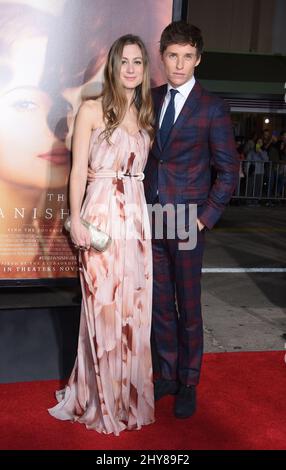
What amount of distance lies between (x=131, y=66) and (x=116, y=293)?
3.26 feet

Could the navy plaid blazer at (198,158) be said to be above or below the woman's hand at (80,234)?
above

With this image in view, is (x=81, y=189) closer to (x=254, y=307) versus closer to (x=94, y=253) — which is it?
(x=94, y=253)

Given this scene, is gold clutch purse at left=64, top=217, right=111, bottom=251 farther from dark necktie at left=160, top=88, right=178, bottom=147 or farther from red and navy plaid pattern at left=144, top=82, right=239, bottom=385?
dark necktie at left=160, top=88, right=178, bottom=147

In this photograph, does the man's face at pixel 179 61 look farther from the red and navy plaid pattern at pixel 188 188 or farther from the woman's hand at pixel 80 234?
the woman's hand at pixel 80 234

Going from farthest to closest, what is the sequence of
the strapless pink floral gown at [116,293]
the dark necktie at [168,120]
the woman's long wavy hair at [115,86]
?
the dark necktie at [168,120], the strapless pink floral gown at [116,293], the woman's long wavy hair at [115,86]

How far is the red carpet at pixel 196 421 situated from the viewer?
2662 mm

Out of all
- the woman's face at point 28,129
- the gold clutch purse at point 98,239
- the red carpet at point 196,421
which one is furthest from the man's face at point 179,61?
the red carpet at point 196,421

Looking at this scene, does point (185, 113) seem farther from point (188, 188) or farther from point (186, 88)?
point (188, 188)

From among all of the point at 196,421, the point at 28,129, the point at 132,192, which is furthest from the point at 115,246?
the point at 28,129

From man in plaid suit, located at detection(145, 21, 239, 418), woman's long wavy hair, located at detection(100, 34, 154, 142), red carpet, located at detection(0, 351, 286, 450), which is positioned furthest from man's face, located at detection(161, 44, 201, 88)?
red carpet, located at detection(0, 351, 286, 450)

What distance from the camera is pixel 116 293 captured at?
2.79 meters

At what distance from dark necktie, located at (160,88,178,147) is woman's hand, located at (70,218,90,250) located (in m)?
0.55

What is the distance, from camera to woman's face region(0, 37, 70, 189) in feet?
12.4

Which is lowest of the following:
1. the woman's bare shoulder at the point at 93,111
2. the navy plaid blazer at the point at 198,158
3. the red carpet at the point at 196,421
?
the red carpet at the point at 196,421
